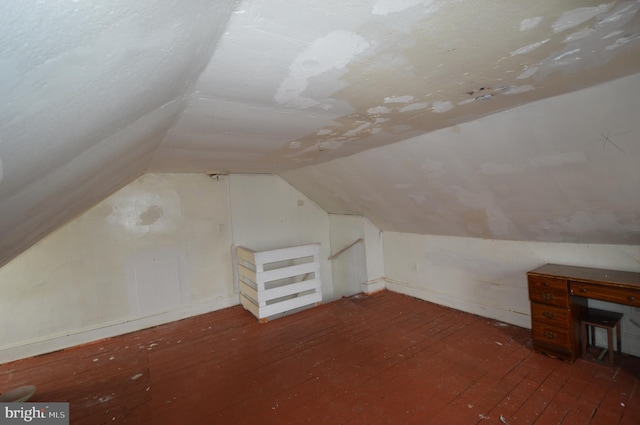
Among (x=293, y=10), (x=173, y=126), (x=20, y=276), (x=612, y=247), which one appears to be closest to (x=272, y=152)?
(x=173, y=126)

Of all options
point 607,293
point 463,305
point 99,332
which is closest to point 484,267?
point 463,305

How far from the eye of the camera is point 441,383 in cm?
231

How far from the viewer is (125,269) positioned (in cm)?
353

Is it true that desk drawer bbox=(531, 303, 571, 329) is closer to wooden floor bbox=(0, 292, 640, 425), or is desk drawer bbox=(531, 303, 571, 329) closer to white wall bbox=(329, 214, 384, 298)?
wooden floor bbox=(0, 292, 640, 425)

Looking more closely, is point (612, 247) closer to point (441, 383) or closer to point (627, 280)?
point (627, 280)

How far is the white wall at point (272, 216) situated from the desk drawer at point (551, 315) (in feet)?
10.8

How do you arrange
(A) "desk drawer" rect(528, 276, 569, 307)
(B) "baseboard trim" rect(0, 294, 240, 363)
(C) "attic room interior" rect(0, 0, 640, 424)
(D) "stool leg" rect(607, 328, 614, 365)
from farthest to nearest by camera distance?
1. (B) "baseboard trim" rect(0, 294, 240, 363)
2. (A) "desk drawer" rect(528, 276, 569, 307)
3. (D) "stool leg" rect(607, 328, 614, 365)
4. (C) "attic room interior" rect(0, 0, 640, 424)

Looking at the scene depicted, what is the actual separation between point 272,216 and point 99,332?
2.62 metres

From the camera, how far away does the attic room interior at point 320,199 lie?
81cm

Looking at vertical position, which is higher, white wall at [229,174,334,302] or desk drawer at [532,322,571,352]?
white wall at [229,174,334,302]

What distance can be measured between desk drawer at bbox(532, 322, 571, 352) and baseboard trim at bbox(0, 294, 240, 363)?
3718 millimetres

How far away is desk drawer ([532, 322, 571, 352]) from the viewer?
7.97ft

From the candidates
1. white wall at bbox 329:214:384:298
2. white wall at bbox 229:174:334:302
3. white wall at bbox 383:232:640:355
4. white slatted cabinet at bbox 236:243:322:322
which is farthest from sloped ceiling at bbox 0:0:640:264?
white wall at bbox 329:214:384:298

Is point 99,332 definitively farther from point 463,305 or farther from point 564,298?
point 564,298
